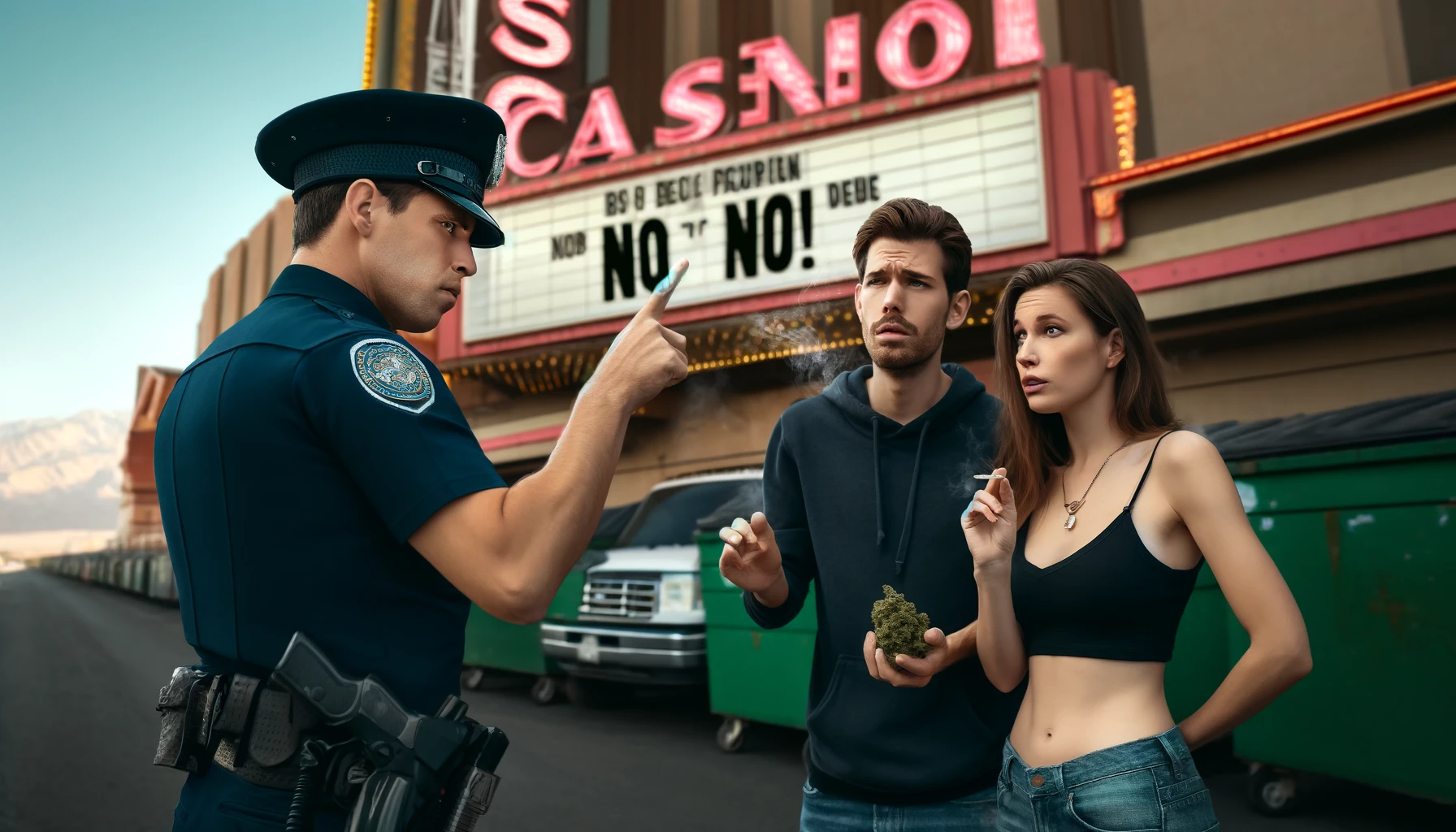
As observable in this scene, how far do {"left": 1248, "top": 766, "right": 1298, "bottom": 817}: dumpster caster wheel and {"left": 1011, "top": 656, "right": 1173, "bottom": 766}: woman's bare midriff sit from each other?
384 cm

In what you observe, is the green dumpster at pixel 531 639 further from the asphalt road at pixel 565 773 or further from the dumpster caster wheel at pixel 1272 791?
the dumpster caster wheel at pixel 1272 791

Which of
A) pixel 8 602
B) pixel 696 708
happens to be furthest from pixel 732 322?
pixel 8 602

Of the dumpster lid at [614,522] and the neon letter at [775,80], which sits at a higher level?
the neon letter at [775,80]

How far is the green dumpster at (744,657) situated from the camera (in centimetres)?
639

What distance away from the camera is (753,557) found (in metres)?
2.10

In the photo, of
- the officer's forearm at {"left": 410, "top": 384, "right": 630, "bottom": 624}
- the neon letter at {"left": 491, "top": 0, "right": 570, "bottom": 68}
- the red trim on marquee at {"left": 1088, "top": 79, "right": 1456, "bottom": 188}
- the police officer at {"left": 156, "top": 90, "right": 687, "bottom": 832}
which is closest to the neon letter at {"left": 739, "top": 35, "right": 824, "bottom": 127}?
the red trim on marquee at {"left": 1088, "top": 79, "right": 1456, "bottom": 188}

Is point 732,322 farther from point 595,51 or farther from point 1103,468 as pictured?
point 1103,468

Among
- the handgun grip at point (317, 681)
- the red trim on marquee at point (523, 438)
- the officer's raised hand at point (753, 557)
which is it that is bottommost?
the handgun grip at point (317, 681)

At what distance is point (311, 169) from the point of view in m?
1.64

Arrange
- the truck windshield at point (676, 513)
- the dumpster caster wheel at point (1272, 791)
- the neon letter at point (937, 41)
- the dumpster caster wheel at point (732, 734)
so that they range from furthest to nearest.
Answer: the neon letter at point (937, 41) → the truck windshield at point (676, 513) → the dumpster caster wheel at point (732, 734) → the dumpster caster wheel at point (1272, 791)

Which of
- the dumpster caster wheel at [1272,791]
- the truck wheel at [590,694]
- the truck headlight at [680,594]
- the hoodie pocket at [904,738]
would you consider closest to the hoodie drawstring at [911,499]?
the hoodie pocket at [904,738]

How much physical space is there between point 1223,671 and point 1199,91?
9309mm

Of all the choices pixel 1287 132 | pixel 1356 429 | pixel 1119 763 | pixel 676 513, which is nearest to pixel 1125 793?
pixel 1119 763

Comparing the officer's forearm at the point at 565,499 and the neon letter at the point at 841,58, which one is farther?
the neon letter at the point at 841,58
